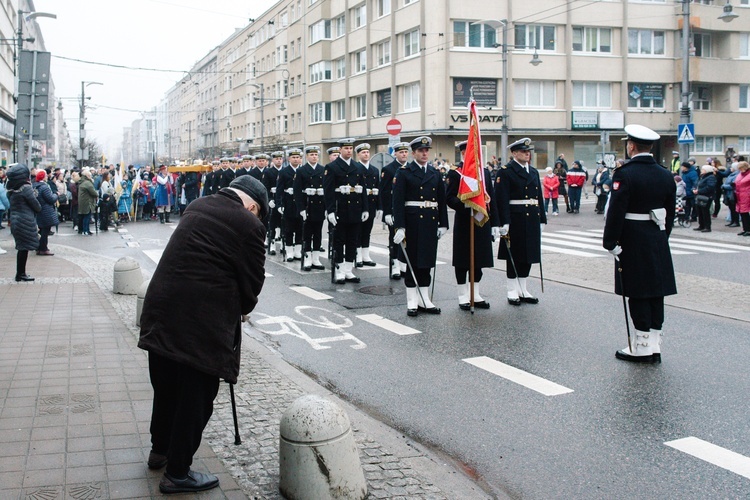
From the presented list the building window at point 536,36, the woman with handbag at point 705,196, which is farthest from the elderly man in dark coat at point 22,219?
the building window at point 536,36

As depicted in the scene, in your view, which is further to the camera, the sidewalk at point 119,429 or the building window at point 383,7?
the building window at point 383,7

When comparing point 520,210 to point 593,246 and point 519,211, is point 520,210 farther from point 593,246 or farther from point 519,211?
point 593,246

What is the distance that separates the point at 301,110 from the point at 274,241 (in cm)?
5054

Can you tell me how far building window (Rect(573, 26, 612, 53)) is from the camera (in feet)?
157

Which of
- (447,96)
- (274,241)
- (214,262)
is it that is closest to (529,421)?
(214,262)

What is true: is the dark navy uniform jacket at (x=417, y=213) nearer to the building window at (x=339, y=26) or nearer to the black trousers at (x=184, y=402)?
the black trousers at (x=184, y=402)

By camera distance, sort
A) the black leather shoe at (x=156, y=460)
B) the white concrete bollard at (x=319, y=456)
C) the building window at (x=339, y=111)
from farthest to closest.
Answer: the building window at (x=339, y=111) → the black leather shoe at (x=156, y=460) → the white concrete bollard at (x=319, y=456)

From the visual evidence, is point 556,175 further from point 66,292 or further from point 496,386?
point 496,386

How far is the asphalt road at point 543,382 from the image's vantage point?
197 inches

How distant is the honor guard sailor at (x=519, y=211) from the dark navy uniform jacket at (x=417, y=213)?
90 centimetres

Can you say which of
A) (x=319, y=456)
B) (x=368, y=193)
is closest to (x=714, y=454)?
(x=319, y=456)

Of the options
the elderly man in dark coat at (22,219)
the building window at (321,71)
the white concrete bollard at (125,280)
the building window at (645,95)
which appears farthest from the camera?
the building window at (321,71)

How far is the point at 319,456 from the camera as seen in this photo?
4.25m

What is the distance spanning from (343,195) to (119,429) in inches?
322
